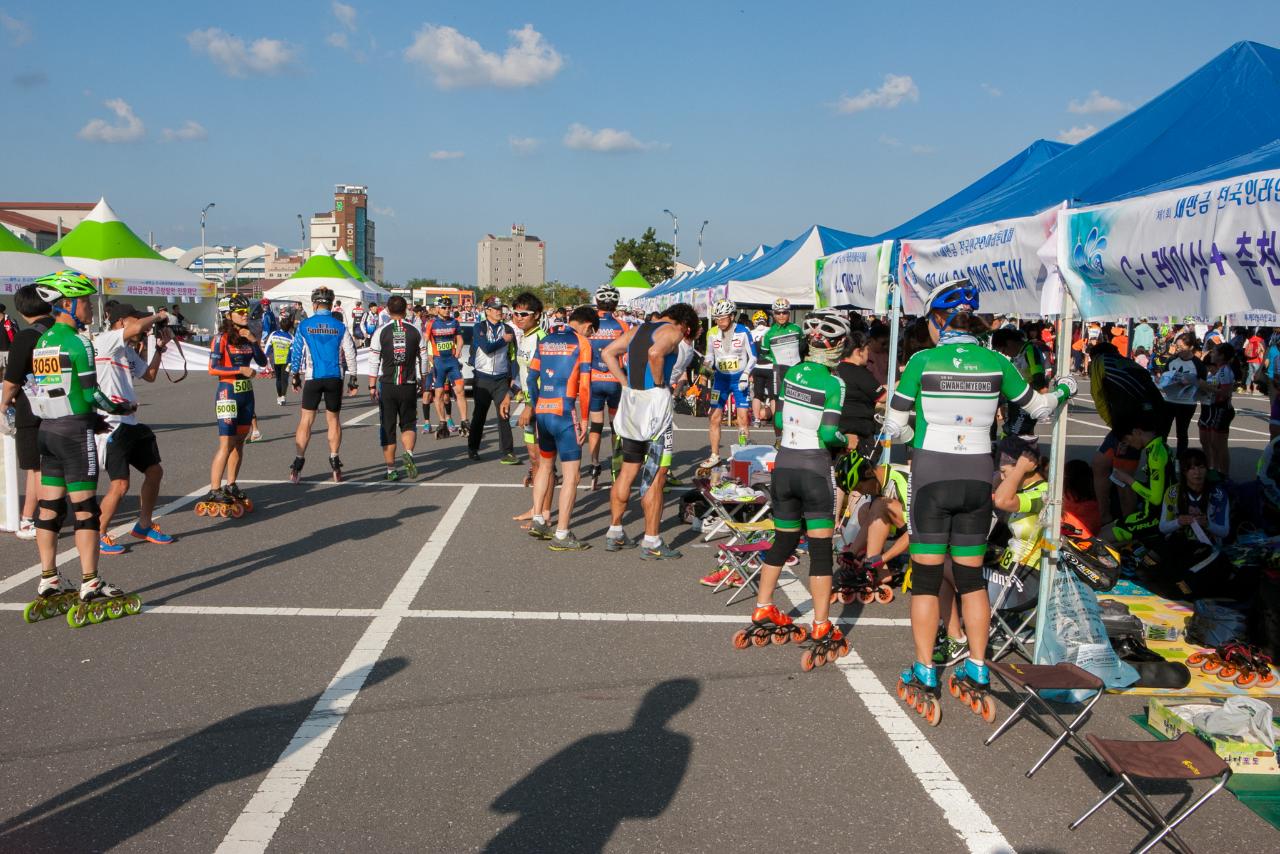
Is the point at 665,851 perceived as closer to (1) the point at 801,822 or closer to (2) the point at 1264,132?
(1) the point at 801,822

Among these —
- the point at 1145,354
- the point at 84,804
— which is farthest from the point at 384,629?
the point at 1145,354

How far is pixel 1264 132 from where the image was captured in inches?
218

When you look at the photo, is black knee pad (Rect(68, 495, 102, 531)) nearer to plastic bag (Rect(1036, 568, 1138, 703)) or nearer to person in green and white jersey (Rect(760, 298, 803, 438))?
plastic bag (Rect(1036, 568, 1138, 703))

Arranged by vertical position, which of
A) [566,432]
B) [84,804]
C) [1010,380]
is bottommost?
[84,804]

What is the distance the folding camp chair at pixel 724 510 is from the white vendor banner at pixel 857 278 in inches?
78.0

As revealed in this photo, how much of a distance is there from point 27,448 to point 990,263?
695 cm

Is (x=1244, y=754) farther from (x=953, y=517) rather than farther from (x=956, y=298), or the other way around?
(x=956, y=298)

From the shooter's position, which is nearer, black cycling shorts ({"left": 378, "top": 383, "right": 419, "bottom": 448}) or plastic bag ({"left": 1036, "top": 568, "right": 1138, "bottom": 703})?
plastic bag ({"left": 1036, "top": 568, "right": 1138, "bottom": 703})

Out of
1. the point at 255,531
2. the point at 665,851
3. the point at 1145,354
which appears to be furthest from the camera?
the point at 1145,354

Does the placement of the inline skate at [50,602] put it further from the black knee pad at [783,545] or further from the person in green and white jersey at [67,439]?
the black knee pad at [783,545]

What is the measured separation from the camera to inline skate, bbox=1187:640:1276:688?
192 inches

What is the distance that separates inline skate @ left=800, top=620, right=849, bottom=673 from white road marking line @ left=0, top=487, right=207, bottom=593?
4435mm

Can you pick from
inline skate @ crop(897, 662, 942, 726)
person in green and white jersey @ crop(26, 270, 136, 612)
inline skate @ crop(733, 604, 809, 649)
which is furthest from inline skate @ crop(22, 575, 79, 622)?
inline skate @ crop(897, 662, 942, 726)

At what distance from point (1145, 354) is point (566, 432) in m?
20.7
